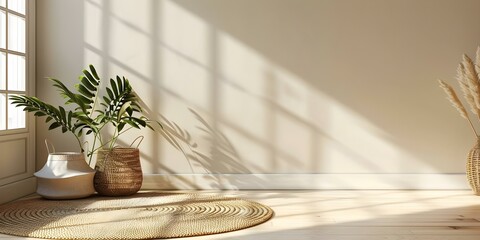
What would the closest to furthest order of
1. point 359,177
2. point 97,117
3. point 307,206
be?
point 307,206 < point 97,117 < point 359,177

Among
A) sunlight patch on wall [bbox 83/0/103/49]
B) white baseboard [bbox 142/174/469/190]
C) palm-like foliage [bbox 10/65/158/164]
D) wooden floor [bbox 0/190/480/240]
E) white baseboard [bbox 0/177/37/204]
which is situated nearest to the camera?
wooden floor [bbox 0/190/480/240]

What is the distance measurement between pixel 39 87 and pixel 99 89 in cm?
45

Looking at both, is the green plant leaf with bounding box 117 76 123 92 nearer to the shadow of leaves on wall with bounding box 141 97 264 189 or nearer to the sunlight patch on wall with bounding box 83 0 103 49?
the shadow of leaves on wall with bounding box 141 97 264 189

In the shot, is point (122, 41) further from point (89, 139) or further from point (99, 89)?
point (89, 139)

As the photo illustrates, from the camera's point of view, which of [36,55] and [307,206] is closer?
[307,206]

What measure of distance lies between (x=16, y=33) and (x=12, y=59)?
0.66 feet

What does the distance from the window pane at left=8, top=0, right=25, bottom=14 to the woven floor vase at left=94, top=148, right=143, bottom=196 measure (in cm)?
115

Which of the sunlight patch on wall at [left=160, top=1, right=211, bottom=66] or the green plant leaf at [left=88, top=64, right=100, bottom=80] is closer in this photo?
the green plant leaf at [left=88, top=64, right=100, bottom=80]

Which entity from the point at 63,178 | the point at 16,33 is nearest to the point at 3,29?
the point at 16,33

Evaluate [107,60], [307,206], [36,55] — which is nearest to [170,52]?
[107,60]

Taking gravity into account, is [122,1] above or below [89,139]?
above

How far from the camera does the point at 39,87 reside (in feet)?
13.5

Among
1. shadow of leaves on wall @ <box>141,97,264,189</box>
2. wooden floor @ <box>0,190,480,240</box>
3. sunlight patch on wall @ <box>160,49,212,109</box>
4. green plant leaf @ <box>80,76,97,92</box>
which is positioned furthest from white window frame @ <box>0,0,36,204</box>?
wooden floor @ <box>0,190,480,240</box>

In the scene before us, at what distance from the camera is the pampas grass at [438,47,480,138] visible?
3.72 metres
